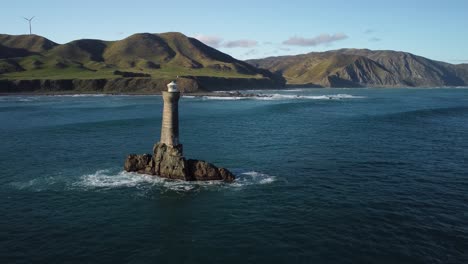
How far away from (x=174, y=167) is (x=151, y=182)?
2901 millimetres

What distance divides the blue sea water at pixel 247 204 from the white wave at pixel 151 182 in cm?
11

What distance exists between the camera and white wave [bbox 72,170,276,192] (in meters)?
39.1

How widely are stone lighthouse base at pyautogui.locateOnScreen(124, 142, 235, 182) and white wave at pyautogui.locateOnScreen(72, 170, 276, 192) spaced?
30.3 inches

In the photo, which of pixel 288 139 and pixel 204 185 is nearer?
pixel 204 185

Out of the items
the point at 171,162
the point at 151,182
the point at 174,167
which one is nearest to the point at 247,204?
the point at 174,167

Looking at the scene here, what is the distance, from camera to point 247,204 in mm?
33875

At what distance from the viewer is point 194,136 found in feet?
228

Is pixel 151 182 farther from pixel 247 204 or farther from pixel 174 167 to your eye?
pixel 247 204

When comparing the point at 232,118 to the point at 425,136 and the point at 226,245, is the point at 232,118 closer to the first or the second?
the point at 425,136

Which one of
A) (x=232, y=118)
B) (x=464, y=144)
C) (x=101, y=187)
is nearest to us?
(x=101, y=187)

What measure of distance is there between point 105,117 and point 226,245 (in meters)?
82.0

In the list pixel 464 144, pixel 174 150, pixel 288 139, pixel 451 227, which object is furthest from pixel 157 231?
pixel 464 144

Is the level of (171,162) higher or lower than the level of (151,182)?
higher

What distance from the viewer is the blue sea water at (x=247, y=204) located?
25.4 meters
